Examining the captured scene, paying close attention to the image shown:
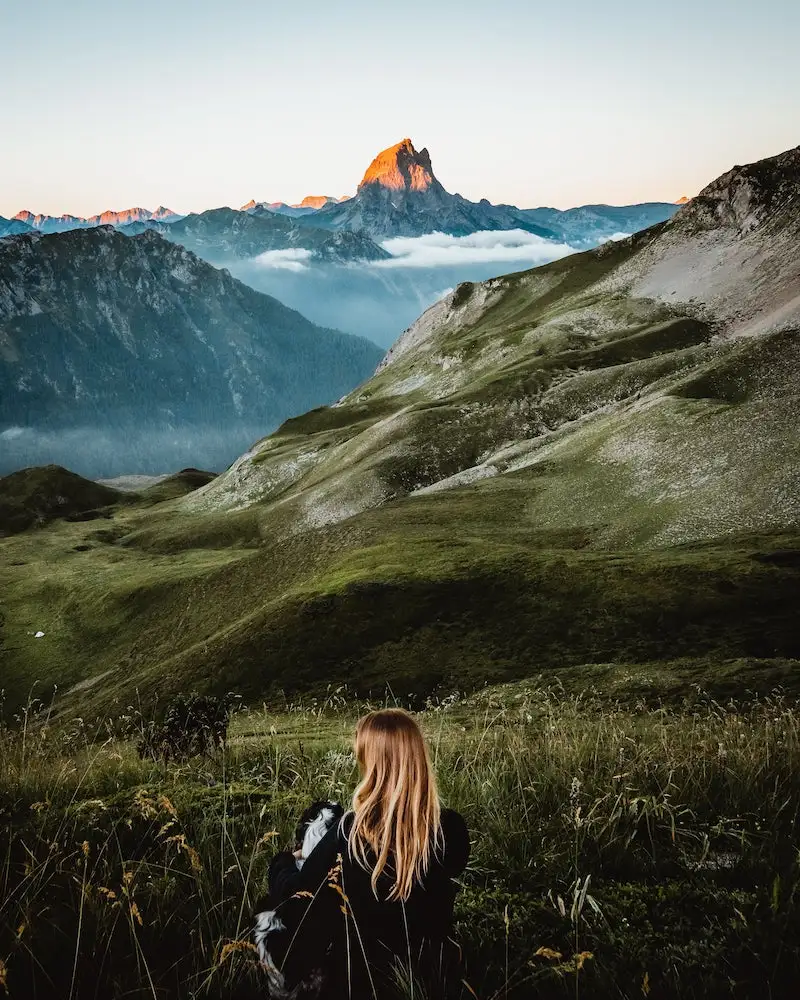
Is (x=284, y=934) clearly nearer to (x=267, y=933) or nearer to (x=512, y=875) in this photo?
(x=267, y=933)

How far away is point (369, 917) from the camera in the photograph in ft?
17.1

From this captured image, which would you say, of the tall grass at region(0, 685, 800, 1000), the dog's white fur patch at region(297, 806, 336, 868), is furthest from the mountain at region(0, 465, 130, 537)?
the dog's white fur patch at region(297, 806, 336, 868)

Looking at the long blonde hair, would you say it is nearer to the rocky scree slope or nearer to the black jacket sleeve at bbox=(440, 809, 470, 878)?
the black jacket sleeve at bbox=(440, 809, 470, 878)

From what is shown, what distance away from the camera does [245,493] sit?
14775 centimetres

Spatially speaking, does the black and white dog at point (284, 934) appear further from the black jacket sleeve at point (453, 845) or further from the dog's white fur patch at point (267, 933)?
the black jacket sleeve at point (453, 845)

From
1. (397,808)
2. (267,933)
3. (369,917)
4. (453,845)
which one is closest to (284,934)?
(267,933)

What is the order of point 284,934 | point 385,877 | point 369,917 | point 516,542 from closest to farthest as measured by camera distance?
point 284,934 → point 369,917 → point 385,877 → point 516,542

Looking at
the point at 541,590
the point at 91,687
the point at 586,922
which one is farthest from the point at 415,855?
the point at 91,687

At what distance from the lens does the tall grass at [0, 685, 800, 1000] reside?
4.74 metres

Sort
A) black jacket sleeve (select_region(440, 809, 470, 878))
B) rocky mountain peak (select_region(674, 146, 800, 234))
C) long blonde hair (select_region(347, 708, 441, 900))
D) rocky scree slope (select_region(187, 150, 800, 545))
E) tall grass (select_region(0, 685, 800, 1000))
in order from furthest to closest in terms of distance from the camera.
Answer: rocky mountain peak (select_region(674, 146, 800, 234)) → rocky scree slope (select_region(187, 150, 800, 545)) → black jacket sleeve (select_region(440, 809, 470, 878)) → long blonde hair (select_region(347, 708, 441, 900)) → tall grass (select_region(0, 685, 800, 1000))

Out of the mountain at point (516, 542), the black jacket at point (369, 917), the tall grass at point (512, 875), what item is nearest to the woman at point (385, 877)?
the black jacket at point (369, 917)

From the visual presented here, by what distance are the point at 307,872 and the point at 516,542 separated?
5537 centimetres

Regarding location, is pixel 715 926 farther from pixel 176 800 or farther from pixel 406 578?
pixel 406 578

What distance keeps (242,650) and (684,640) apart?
27722 millimetres
